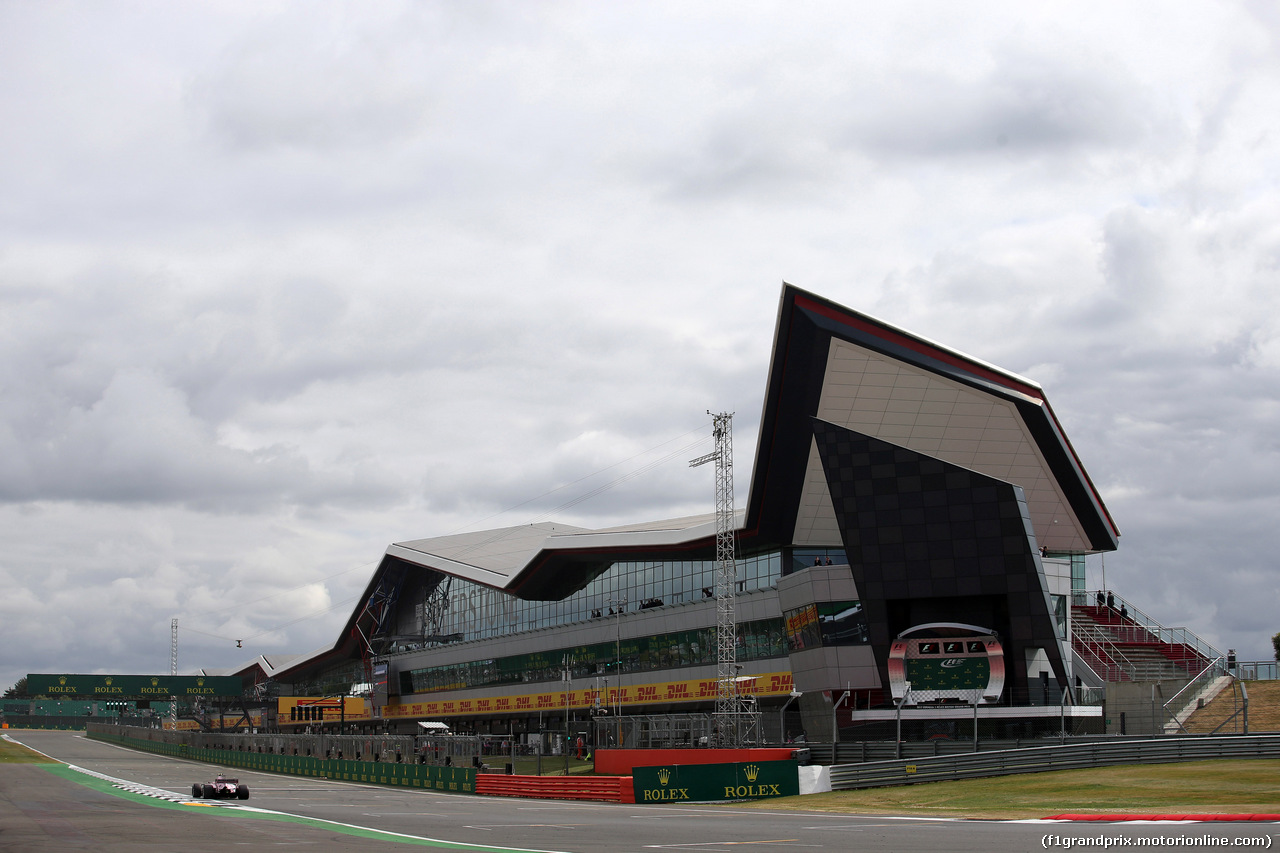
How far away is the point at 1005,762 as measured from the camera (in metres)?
42.6

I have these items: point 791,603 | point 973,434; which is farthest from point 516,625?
point 973,434

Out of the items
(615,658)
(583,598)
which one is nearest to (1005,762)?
(615,658)

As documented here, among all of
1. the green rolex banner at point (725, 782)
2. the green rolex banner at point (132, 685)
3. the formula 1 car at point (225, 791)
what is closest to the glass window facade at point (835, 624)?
the green rolex banner at point (725, 782)

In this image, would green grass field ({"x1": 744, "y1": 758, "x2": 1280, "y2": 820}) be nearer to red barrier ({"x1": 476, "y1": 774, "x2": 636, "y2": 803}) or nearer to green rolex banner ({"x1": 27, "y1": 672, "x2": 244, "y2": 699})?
red barrier ({"x1": 476, "y1": 774, "x2": 636, "y2": 803})

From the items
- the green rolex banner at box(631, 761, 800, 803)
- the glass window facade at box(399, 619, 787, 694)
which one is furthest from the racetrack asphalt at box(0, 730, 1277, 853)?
the glass window facade at box(399, 619, 787, 694)

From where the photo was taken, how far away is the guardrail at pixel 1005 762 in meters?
42.0

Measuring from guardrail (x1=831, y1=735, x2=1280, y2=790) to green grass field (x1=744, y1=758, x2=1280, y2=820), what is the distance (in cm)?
59

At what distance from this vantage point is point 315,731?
139625 mm

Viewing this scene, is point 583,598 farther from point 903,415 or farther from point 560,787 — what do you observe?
point 560,787

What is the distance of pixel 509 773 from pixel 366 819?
23.8 metres

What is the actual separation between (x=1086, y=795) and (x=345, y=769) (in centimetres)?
4838

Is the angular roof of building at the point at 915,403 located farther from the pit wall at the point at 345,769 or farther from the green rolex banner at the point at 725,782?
the pit wall at the point at 345,769

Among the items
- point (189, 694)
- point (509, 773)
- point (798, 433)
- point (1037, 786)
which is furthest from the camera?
point (189, 694)

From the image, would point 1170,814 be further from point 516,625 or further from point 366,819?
point 516,625
